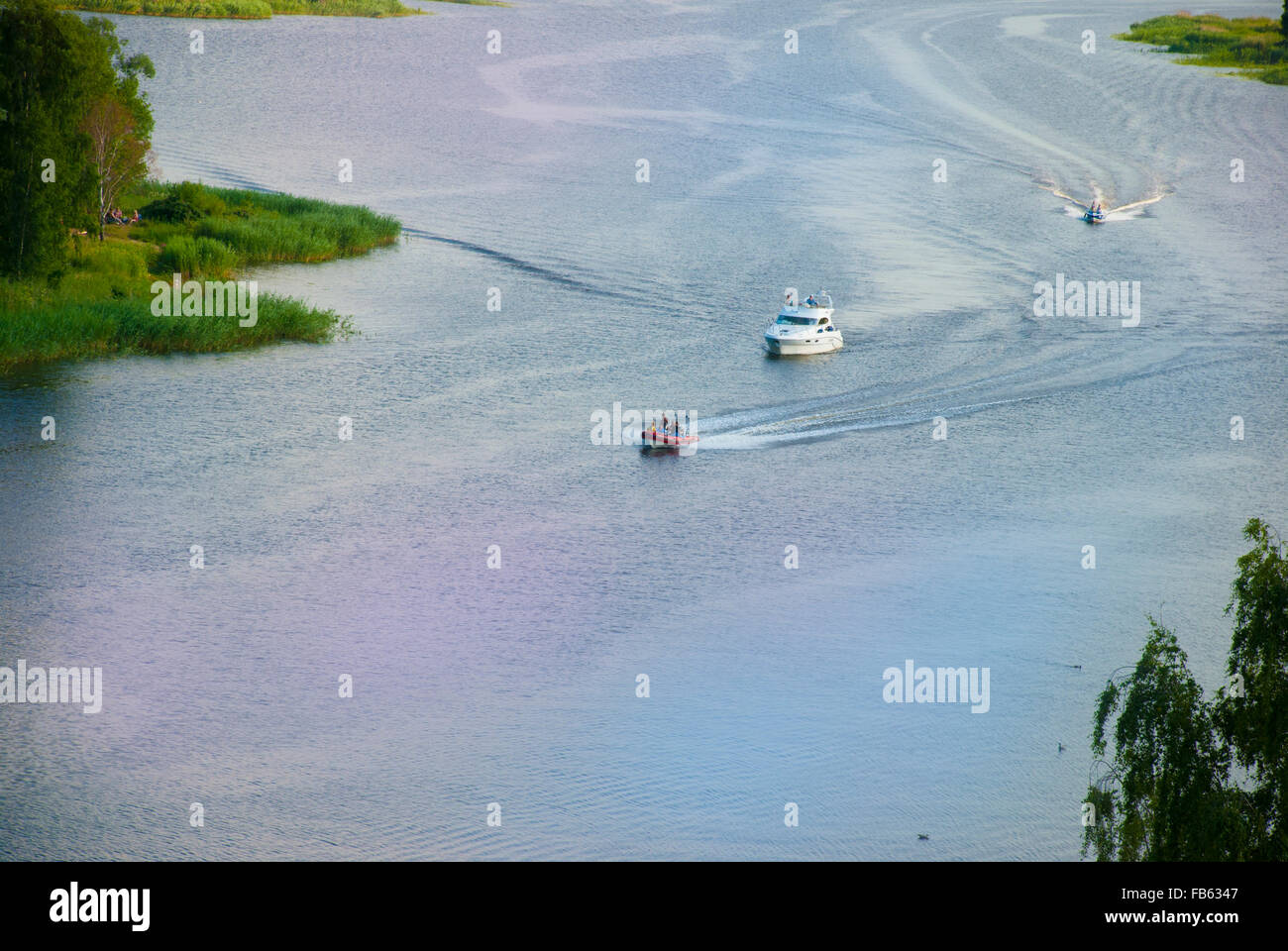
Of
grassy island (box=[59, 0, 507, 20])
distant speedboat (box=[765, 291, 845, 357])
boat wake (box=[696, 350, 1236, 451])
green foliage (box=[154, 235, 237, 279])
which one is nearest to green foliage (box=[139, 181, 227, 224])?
green foliage (box=[154, 235, 237, 279])

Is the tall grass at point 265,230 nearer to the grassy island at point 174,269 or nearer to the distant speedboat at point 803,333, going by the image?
the grassy island at point 174,269

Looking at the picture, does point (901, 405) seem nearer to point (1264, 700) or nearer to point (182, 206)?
point (182, 206)

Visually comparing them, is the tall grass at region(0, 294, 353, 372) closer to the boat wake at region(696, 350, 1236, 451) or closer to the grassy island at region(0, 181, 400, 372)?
the grassy island at region(0, 181, 400, 372)

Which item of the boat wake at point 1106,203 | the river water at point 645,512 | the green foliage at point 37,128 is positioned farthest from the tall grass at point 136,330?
the boat wake at point 1106,203

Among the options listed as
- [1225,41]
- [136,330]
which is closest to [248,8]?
[1225,41]

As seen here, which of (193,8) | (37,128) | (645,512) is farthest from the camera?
(193,8)
